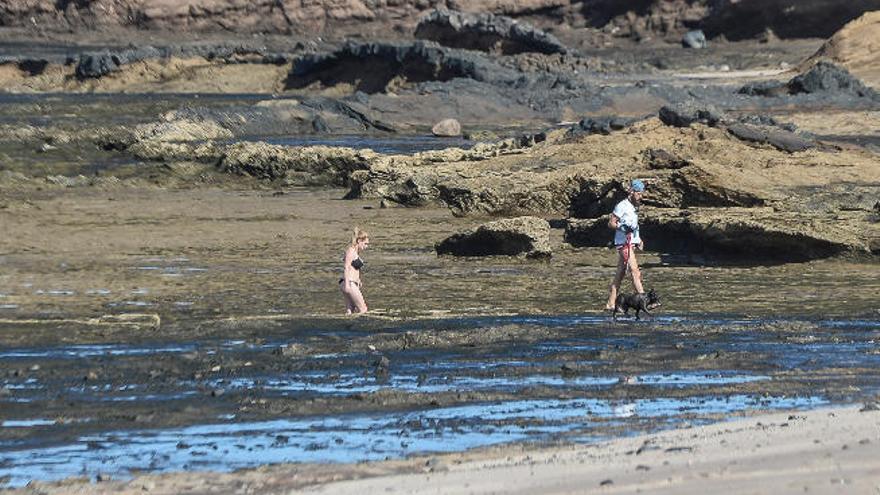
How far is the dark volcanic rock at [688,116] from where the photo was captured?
23.8 meters

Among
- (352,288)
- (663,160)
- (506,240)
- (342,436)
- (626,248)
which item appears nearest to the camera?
(342,436)

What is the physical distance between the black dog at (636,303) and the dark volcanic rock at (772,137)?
30.2ft

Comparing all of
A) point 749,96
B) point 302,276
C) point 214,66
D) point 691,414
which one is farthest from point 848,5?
point 691,414

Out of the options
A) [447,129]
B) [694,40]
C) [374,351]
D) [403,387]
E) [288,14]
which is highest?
[403,387]

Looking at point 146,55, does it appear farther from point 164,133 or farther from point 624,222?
point 624,222

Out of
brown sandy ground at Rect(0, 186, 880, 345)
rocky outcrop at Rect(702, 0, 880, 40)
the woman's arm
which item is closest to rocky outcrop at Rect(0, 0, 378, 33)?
rocky outcrop at Rect(702, 0, 880, 40)

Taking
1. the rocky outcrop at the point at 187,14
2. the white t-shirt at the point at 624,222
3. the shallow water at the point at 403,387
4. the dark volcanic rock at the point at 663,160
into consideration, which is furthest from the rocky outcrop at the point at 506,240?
the rocky outcrop at the point at 187,14

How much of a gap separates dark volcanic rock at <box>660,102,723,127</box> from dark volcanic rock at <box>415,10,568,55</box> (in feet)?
113

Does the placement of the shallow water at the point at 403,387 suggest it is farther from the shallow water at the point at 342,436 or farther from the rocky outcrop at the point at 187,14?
the rocky outcrop at the point at 187,14

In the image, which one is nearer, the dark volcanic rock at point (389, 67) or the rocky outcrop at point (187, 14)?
the dark volcanic rock at point (389, 67)

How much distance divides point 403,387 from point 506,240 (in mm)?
7749

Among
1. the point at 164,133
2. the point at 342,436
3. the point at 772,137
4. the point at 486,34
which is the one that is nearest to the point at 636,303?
the point at 342,436

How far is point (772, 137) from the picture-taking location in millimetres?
22219

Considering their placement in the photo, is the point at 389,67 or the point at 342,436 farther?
the point at 389,67
